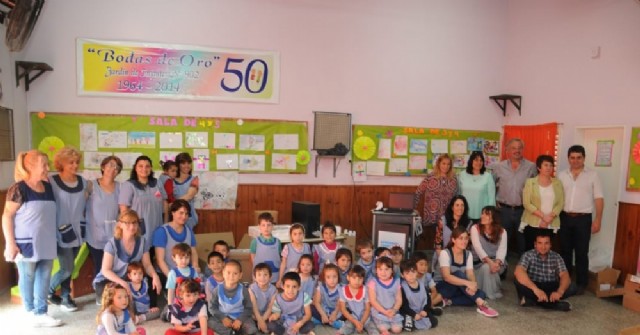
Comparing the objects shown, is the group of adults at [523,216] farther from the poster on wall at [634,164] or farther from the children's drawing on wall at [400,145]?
the children's drawing on wall at [400,145]

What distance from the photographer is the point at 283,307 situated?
329 cm

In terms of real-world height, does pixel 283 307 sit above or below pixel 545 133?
below

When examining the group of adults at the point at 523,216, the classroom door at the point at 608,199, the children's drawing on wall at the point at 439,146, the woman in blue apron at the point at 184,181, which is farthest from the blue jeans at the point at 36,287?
the classroom door at the point at 608,199

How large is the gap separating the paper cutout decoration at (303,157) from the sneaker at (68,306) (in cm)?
282

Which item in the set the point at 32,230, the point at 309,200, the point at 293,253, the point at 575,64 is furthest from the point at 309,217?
the point at 575,64

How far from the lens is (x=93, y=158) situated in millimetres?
4844

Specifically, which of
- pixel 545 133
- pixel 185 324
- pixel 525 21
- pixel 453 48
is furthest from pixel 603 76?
pixel 185 324

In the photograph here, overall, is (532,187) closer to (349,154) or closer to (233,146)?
(349,154)

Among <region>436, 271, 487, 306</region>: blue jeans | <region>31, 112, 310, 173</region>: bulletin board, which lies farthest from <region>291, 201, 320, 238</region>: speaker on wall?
<region>436, 271, 487, 306</region>: blue jeans

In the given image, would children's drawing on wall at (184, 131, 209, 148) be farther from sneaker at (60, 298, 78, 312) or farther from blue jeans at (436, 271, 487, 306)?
blue jeans at (436, 271, 487, 306)

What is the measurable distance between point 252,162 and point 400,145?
197cm

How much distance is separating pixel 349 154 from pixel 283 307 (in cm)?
271

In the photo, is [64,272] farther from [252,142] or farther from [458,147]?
[458,147]

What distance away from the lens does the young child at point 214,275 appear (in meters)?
3.40
